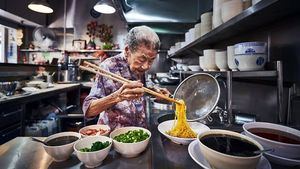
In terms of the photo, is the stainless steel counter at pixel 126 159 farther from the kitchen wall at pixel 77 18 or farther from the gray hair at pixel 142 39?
the kitchen wall at pixel 77 18

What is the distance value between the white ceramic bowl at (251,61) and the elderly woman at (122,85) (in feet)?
1.52

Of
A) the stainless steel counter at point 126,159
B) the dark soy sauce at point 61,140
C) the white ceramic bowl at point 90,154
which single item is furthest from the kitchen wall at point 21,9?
the white ceramic bowl at point 90,154

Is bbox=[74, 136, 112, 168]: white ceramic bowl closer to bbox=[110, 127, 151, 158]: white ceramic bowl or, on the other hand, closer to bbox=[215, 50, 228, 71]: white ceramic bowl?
bbox=[110, 127, 151, 158]: white ceramic bowl

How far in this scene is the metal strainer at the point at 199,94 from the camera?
1.06 meters

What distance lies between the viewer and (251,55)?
0.83 metres

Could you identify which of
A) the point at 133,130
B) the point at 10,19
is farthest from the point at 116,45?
the point at 133,130

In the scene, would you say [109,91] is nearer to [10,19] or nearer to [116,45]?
[116,45]

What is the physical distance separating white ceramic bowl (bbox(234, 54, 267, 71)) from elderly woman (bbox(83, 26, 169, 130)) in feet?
1.52

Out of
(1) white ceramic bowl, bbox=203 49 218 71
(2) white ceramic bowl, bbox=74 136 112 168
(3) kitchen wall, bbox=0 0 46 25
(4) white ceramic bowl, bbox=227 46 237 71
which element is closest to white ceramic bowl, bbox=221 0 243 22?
(4) white ceramic bowl, bbox=227 46 237 71

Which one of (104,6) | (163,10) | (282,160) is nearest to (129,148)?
(282,160)

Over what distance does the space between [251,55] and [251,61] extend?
27mm

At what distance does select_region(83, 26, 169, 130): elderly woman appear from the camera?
3.56ft

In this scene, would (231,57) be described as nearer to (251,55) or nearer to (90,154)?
(251,55)

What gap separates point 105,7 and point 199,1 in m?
2.07
